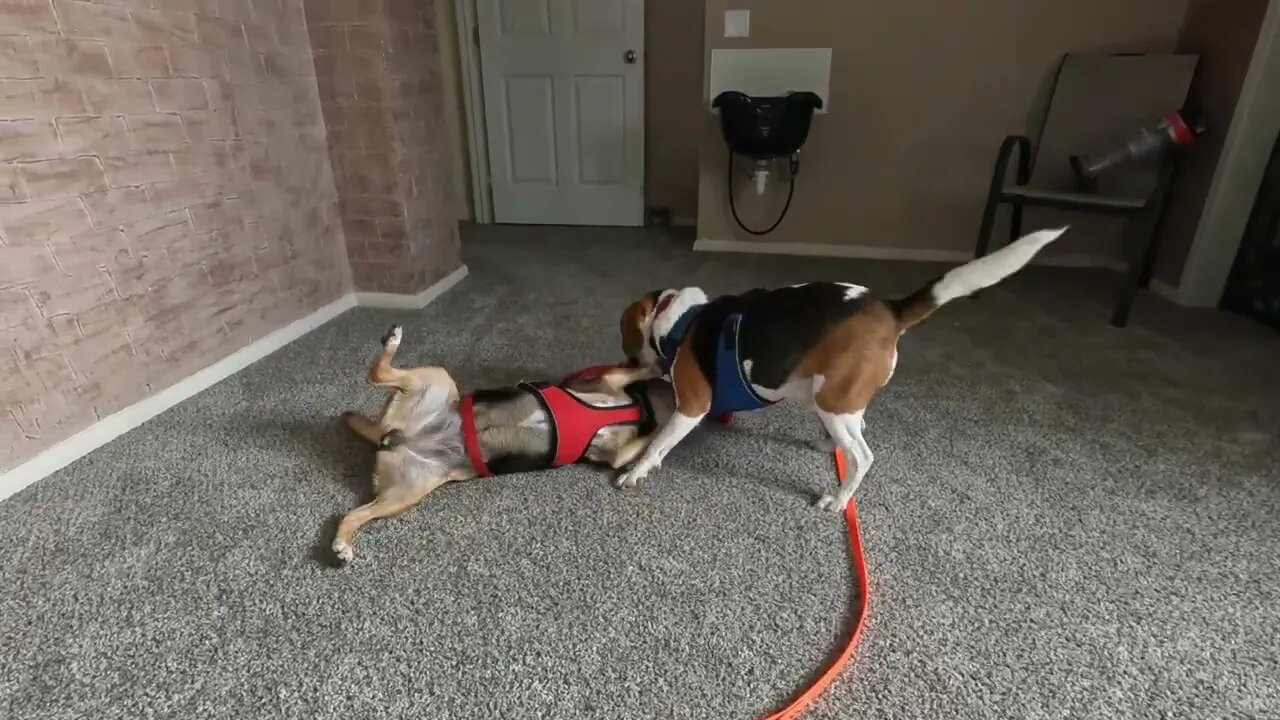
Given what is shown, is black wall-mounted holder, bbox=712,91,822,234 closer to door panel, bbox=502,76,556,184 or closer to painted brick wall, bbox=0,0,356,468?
door panel, bbox=502,76,556,184

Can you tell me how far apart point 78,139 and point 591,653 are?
70.6 inches

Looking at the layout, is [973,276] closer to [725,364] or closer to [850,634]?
[725,364]

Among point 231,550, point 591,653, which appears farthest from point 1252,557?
point 231,550

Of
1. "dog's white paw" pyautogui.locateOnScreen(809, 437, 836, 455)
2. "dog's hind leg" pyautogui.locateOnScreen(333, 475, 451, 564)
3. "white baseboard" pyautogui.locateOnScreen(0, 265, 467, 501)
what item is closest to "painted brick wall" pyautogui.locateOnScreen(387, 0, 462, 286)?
"white baseboard" pyautogui.locateOnScreen(0, 265, 467, 501)

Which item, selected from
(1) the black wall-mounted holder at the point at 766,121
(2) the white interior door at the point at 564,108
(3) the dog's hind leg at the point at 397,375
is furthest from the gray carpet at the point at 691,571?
(2) the white interior door at the point at 564,108

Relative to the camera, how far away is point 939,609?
1.26m

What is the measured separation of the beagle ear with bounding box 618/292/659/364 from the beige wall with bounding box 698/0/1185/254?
2038mm

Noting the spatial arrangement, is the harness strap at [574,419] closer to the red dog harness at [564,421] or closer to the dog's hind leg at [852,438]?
the red dog harness at [564,421]

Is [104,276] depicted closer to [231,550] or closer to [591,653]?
[231,550]

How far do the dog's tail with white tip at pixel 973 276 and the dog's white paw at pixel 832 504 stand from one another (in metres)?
0.41

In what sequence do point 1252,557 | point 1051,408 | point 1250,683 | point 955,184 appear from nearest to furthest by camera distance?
1. point 1250,683
2. point 1252,557
3. point 1051,408
4. point 955,184

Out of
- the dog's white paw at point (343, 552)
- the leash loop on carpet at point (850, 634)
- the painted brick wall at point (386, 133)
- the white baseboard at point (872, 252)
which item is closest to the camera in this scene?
the leash loop on carpet at point (850, 634)

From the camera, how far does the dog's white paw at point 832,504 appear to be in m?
1.54

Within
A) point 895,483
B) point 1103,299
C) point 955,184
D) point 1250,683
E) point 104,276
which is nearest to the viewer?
point 1250,683
